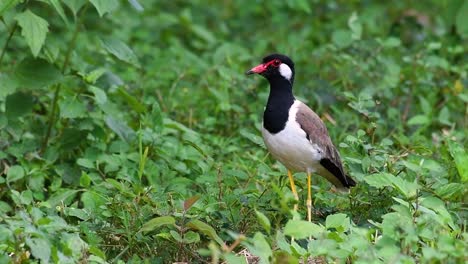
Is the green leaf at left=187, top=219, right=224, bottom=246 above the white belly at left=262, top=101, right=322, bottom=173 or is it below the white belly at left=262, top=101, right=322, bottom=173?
below

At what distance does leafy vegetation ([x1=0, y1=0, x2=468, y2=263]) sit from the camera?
189 inches

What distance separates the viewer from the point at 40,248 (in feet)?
14.4

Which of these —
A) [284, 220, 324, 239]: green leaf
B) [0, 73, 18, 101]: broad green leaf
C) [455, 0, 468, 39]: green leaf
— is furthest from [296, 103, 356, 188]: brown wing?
[455, 0, 468, 39]: green leaf

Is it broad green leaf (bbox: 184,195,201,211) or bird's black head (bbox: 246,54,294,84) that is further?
bird's black head (bbox: 246,54,294,84)

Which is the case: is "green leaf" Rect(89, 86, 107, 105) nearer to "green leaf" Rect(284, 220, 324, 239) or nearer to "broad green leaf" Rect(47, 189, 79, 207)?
"broad green leaf" Rect(47, 189, 79, 207)

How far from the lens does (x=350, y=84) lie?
8.12 m

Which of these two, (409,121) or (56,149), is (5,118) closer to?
(56,149)

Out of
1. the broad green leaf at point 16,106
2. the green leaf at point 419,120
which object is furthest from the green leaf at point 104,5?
the green leaf at point 419,120

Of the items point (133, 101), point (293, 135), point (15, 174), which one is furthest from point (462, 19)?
point (15, 174)

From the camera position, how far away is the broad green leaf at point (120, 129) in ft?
21.6

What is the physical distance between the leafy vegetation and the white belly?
16 centimetres

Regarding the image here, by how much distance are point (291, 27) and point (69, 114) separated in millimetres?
4363

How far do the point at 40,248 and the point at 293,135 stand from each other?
5.67 feet

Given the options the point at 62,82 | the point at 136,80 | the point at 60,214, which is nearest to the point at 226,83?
the point at 136,80
